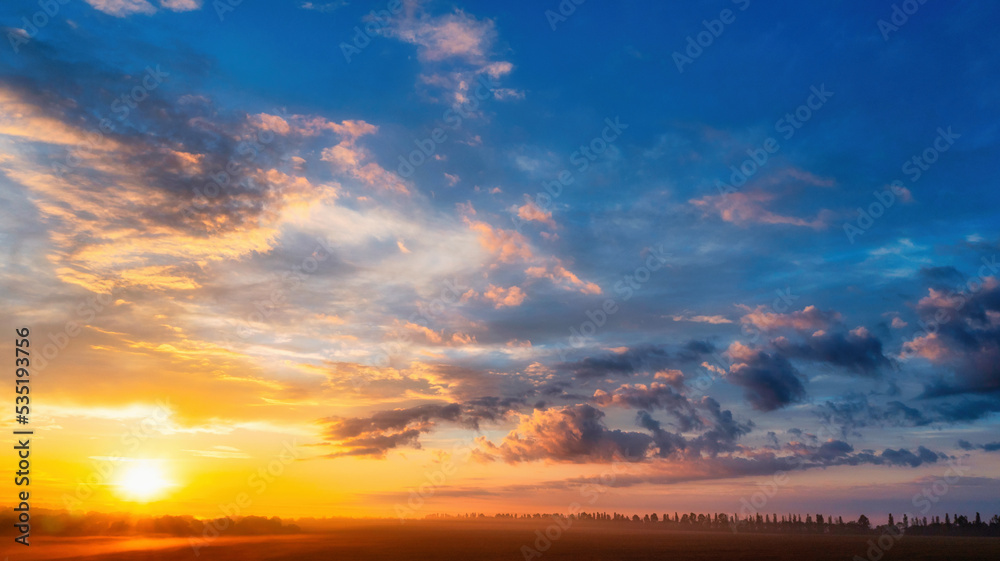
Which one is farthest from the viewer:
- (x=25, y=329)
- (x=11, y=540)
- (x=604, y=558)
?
(x=11, y=540)

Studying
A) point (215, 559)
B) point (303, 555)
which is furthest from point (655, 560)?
point (215, 559)

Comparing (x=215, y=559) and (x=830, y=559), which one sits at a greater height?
(x=215, y=559)

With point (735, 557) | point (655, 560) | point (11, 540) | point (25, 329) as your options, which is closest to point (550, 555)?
point (655, 560)

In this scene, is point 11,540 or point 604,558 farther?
point 11,540

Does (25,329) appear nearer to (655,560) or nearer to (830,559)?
(655,560)

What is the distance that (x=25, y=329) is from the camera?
164 feet

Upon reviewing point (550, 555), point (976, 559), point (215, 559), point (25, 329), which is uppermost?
point (25, 329)

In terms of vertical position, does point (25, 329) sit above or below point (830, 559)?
above

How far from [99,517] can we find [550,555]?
162 meters

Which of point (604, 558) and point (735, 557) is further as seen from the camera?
point (735, 557)

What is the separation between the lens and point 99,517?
7608 inches

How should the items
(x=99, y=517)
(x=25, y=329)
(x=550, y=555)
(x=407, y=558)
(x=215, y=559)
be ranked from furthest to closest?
(x=99, y=517) → (x=550, y=555) → (x=407, y=558) → (x=215, y=559) → (x=25, y=329)

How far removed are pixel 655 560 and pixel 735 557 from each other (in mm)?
32782

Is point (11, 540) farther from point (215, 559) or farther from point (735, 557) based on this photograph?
point (735, 557)
